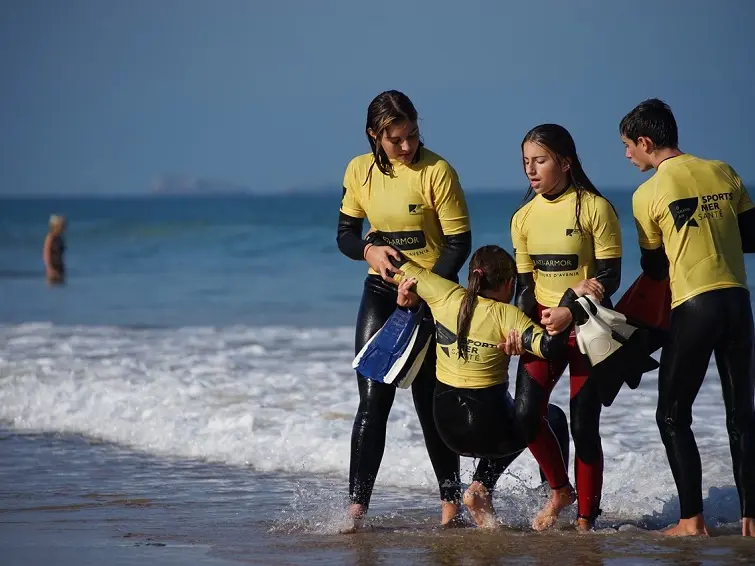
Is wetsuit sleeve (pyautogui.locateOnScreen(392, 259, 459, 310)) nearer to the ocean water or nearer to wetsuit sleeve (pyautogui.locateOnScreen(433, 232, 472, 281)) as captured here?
wetsuit sleeve (pyautogui.locateOnScreen(433, 232, 472, 281))

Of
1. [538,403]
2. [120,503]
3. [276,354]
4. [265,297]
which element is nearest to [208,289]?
[265,297]

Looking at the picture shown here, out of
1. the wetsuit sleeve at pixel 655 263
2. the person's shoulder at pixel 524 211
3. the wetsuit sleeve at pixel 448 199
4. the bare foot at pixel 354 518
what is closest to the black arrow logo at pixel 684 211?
the wetsuit sleeve at pixel 655 263

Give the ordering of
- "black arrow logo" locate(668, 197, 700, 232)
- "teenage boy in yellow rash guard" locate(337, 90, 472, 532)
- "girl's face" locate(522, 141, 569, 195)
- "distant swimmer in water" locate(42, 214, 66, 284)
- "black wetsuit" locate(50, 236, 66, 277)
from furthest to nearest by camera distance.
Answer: "black wetsuit" locate(50, 236, 66, 277)
"distant swimmer in water" locate(42, 214, 66, 284)
"teenage boy in yellow rash guard" locate(337, 90, 472, 532)
"girl's face" locate(522, 141, 569, 195)
"black arrow logo" locate(668, 197, 700, 232)

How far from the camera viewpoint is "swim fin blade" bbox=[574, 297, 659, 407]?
4836 millimetres

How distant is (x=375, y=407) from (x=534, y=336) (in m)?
0.93

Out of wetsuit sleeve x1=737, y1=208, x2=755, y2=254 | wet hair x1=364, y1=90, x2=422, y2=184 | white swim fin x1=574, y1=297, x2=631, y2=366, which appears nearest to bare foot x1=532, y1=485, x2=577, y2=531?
white swim fin x1=574, y1=297, x2=631, y2=366

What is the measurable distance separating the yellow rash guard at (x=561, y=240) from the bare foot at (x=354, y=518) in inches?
50.5

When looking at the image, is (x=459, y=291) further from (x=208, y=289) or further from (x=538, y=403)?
(x=208, y=289)

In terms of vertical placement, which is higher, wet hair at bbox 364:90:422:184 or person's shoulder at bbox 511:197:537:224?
wet hair at bbox 364:90:422:184

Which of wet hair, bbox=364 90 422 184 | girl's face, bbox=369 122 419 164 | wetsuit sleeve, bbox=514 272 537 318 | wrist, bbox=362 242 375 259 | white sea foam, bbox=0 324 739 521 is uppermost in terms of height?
wet hair, bbox=364 90 422 184

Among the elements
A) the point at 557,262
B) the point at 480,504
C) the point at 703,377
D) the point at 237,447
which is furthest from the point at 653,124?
the point at 237,447

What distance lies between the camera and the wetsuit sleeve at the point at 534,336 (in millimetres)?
4809

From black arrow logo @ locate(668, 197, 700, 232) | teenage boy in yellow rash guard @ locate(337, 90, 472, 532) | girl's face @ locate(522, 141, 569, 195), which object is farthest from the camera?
teenage boy in yellow rash guard @ locate(337, 90, 472, 532)

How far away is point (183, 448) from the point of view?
7.84m
